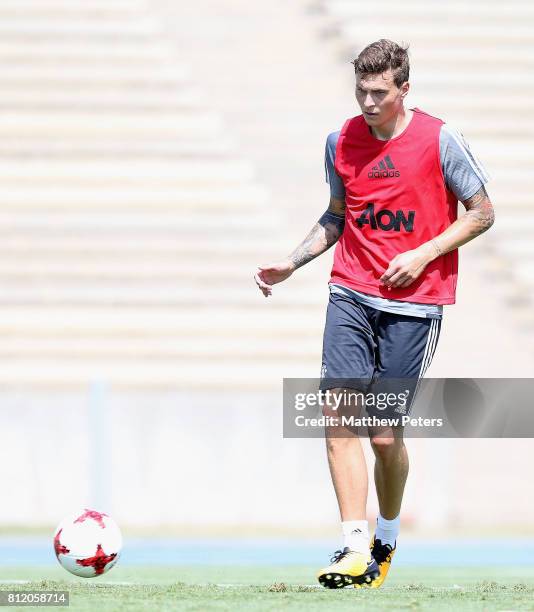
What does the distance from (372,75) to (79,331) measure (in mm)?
8161

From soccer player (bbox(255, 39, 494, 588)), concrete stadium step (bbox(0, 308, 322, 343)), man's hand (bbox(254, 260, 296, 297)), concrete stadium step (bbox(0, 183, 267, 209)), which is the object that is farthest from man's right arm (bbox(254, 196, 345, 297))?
concrete stadium step (bbox(0, 183, 267, 209))

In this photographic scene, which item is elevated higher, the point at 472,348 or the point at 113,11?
the point at 113,11

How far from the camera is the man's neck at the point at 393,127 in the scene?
179 inches

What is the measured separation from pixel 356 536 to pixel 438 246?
102cm

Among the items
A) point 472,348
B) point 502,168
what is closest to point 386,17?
point 502,168

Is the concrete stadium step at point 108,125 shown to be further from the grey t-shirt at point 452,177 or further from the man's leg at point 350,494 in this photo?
the man's leg at point 350,494

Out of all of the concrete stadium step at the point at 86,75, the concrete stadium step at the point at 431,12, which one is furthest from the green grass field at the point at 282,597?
the concrete stadium step at the point at 431,12

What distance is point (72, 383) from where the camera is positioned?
39.0 feet

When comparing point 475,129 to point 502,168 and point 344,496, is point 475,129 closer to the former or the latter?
point 502,168

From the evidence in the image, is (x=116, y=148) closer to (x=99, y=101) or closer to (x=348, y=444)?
(x=99, y=101)

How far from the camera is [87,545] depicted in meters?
4.48

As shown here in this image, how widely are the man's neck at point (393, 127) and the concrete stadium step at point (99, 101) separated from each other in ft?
30.8

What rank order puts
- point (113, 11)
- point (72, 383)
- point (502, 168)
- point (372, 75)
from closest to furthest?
1. point (372, 75)
2. point (72, 383)
3. point (502, 168)
4. point (113, 11)

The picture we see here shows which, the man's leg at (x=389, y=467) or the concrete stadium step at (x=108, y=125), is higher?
the concrete stadium step at (x=108, y=125)
